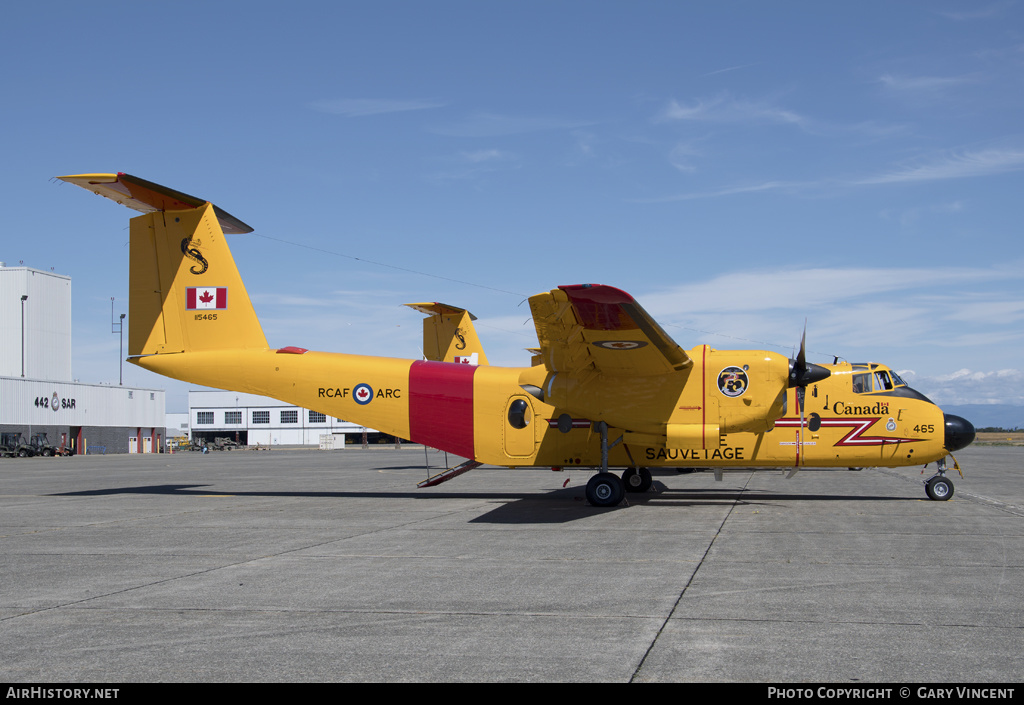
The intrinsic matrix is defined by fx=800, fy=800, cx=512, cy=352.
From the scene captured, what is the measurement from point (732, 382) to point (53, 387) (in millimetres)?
66463

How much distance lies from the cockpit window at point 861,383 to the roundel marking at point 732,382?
3.21 m

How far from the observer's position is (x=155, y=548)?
38.4 feet

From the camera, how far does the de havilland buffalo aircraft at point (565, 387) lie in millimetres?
16578

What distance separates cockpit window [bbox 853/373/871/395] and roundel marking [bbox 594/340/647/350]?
570 centimetres

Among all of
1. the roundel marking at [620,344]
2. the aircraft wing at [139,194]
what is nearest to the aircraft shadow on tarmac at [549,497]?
the roundel marking at [620,344]

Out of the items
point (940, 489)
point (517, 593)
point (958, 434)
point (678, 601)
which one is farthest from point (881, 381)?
point (517, 593)

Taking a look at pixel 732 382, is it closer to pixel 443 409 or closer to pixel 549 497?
pixel 549 497

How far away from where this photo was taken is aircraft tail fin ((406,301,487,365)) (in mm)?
31906

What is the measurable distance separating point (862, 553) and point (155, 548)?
996 cm

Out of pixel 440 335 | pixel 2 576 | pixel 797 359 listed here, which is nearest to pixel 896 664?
pixel 2 576

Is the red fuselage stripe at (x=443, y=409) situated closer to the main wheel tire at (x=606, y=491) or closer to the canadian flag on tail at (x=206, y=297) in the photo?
the main wheel tire at (x=606, y=491)

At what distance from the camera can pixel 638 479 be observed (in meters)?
20.2

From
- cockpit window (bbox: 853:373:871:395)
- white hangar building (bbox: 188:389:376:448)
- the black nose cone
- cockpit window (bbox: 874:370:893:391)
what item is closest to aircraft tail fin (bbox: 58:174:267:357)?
cockpit window (bbox: 853:373:871:395)
